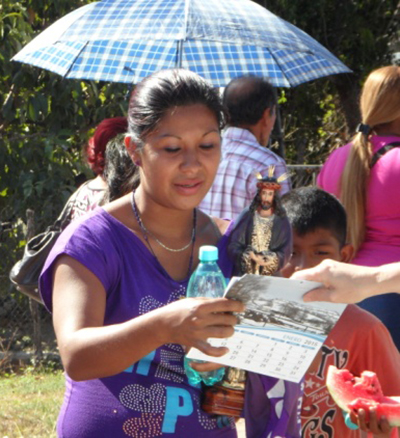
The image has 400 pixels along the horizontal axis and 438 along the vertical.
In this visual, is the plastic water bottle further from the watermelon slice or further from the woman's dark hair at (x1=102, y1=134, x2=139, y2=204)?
the woman's dark hair at (x1=102, y1=134, x2=139, y2=204)

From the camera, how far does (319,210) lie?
12.4 feet

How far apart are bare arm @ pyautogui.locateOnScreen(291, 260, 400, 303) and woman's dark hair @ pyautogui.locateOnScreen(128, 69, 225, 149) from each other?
1.95ft

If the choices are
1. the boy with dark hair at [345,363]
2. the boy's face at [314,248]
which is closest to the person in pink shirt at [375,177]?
the boy's face at [314,248]

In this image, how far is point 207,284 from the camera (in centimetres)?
248

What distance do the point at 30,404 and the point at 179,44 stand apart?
2.71 metres

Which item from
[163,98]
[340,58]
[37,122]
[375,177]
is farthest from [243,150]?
[340,58]

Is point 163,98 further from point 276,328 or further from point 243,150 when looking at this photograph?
point 243,150

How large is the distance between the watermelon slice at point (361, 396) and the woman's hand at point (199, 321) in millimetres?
642

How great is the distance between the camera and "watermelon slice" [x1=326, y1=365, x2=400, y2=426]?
8.63ft

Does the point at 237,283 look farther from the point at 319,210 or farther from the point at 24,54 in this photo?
the point at 24,54

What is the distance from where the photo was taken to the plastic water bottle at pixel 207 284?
2.42m

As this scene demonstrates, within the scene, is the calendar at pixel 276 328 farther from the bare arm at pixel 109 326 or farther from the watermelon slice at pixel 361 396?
the watermelon slice at pixel 361 396

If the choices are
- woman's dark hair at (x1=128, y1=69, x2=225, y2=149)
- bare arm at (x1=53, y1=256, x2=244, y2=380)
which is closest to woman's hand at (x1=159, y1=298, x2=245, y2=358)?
bare arm at (x1=53, y1=256, x2=244, y2=380)

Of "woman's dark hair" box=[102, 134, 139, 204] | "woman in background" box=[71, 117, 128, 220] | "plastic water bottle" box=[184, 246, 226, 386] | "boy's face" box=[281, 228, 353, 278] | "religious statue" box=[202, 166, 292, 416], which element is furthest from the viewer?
"woman in background" box=[71, 117, 128, 220]
